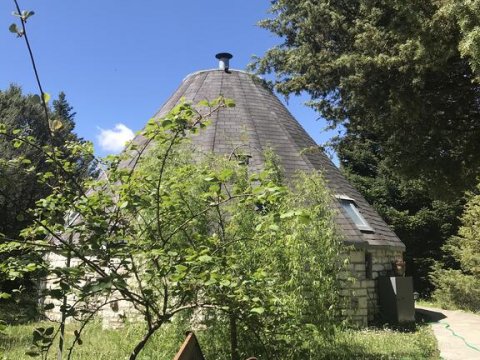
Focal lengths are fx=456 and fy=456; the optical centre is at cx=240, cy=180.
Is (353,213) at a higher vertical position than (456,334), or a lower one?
higher

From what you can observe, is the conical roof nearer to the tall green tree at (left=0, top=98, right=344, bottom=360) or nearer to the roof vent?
the roof vent

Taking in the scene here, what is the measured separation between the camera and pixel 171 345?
589 centimetres

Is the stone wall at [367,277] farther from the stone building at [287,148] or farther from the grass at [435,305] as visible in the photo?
the grass at [435,305]

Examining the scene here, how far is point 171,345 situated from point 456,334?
772 centimetres

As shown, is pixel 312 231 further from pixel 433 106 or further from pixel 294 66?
pixel 294 66

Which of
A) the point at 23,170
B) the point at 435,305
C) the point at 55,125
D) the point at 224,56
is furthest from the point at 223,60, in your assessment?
the point at 55,125

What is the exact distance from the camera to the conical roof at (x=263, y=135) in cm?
1202

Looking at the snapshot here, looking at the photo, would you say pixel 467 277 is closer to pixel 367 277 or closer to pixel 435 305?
pixel 435 305

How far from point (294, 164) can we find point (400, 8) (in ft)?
21.0

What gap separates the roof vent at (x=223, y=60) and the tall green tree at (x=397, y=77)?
20.0 ft

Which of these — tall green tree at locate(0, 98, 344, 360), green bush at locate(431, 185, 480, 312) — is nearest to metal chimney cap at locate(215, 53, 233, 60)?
green bush at locate(431, 185, 480, 312)

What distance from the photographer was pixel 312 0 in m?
9.40

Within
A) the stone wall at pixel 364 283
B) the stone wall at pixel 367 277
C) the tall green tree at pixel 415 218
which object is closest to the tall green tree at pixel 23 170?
the stone wall at pixel 364 283

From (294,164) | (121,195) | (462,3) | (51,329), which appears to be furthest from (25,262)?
(294,164)
